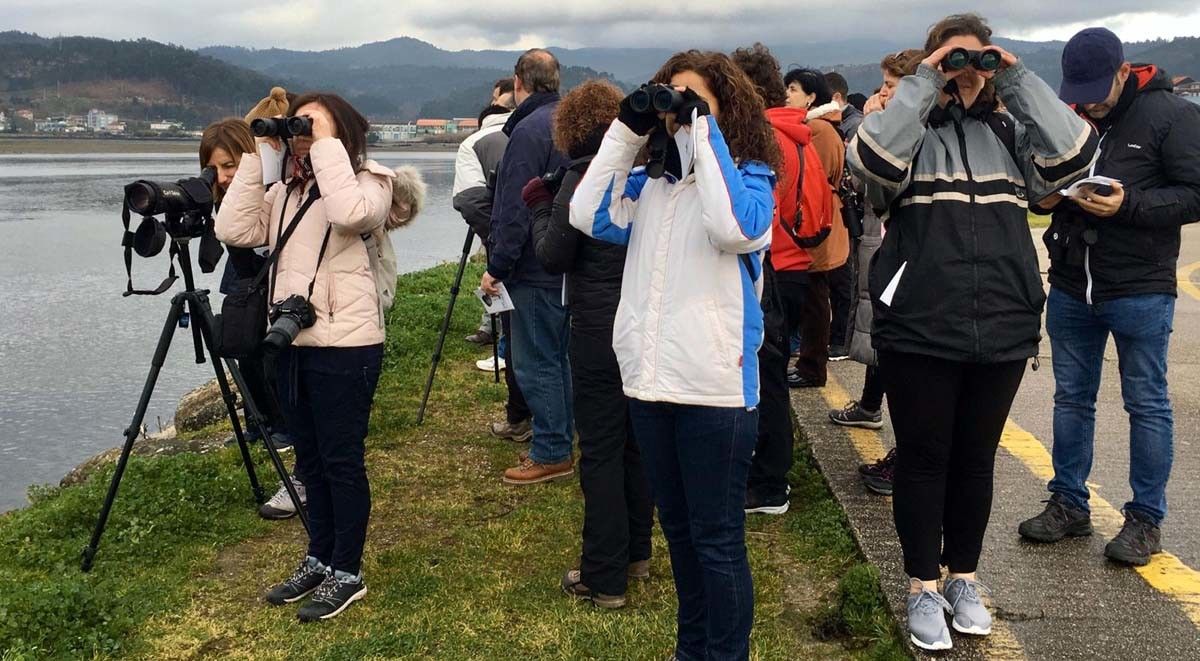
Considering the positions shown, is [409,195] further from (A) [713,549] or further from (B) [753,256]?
(A) [713,549]

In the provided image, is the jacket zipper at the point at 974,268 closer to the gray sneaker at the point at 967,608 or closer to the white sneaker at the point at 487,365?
the gray sneaker at the point at 967,608

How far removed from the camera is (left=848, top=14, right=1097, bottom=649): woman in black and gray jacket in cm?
291

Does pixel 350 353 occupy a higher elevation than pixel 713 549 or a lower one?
higher

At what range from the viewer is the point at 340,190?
346 cm

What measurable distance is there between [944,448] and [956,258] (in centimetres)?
59

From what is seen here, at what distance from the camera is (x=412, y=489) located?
5.05 metres

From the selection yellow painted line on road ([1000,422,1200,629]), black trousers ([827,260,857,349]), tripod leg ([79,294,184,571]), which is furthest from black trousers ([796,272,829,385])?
tripod leg ([79,294,184,571])

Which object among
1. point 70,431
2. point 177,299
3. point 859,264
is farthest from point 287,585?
point 70,431

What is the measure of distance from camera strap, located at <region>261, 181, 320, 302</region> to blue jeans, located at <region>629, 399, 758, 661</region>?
1522mm

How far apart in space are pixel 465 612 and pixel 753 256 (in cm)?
178

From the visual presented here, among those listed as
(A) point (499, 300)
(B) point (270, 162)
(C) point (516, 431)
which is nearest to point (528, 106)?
(A) point (499, 300)

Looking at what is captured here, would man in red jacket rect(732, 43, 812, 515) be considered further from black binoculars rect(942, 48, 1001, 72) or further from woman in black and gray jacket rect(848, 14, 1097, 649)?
black binoculars rect(942, 48, 1001, 72)

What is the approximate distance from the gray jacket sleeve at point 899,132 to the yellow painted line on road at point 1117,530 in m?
1.68

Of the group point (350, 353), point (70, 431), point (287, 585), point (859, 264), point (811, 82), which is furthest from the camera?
point (70, 431)
